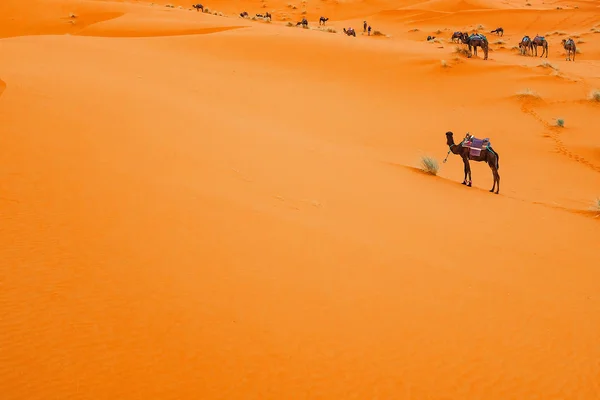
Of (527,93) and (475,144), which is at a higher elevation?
(527,93)

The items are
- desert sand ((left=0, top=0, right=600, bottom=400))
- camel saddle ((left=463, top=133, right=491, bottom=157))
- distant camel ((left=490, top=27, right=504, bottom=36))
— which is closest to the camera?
desert sand ((left=0, top=0, right=600, bottom=400))

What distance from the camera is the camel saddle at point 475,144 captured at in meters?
8.71

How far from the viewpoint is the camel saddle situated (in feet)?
28.6

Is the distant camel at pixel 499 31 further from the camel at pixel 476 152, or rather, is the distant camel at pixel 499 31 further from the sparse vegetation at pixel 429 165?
the sparse vegetation at pixel 429 165

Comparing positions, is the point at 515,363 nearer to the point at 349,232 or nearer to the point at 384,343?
the point at 384,343

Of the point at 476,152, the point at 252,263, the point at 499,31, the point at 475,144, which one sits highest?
the point at 499,31

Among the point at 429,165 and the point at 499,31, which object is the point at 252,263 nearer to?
the point at 429,165

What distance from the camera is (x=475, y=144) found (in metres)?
8.78

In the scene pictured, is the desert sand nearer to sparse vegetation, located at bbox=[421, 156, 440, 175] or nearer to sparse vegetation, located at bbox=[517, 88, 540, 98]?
sparse vegetation, located at bbox=[421, 156, 440, 175]

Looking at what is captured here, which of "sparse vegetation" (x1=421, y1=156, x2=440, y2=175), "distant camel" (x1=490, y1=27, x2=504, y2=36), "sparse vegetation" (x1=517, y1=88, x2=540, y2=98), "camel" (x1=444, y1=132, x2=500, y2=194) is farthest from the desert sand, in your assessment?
"distant camel" (x1=490, y1=27, x2=504, y2=36)

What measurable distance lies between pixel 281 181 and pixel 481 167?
7.56 meters

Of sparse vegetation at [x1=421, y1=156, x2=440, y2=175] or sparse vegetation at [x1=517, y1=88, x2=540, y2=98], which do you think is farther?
sparse vegetation at [x1=517, y1=88, x2=540, y2=98]

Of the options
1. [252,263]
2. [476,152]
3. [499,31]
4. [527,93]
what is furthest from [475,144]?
[499,31]

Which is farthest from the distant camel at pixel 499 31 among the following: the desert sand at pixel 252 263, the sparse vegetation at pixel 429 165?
the sparse vegetation at pixel 429 165
